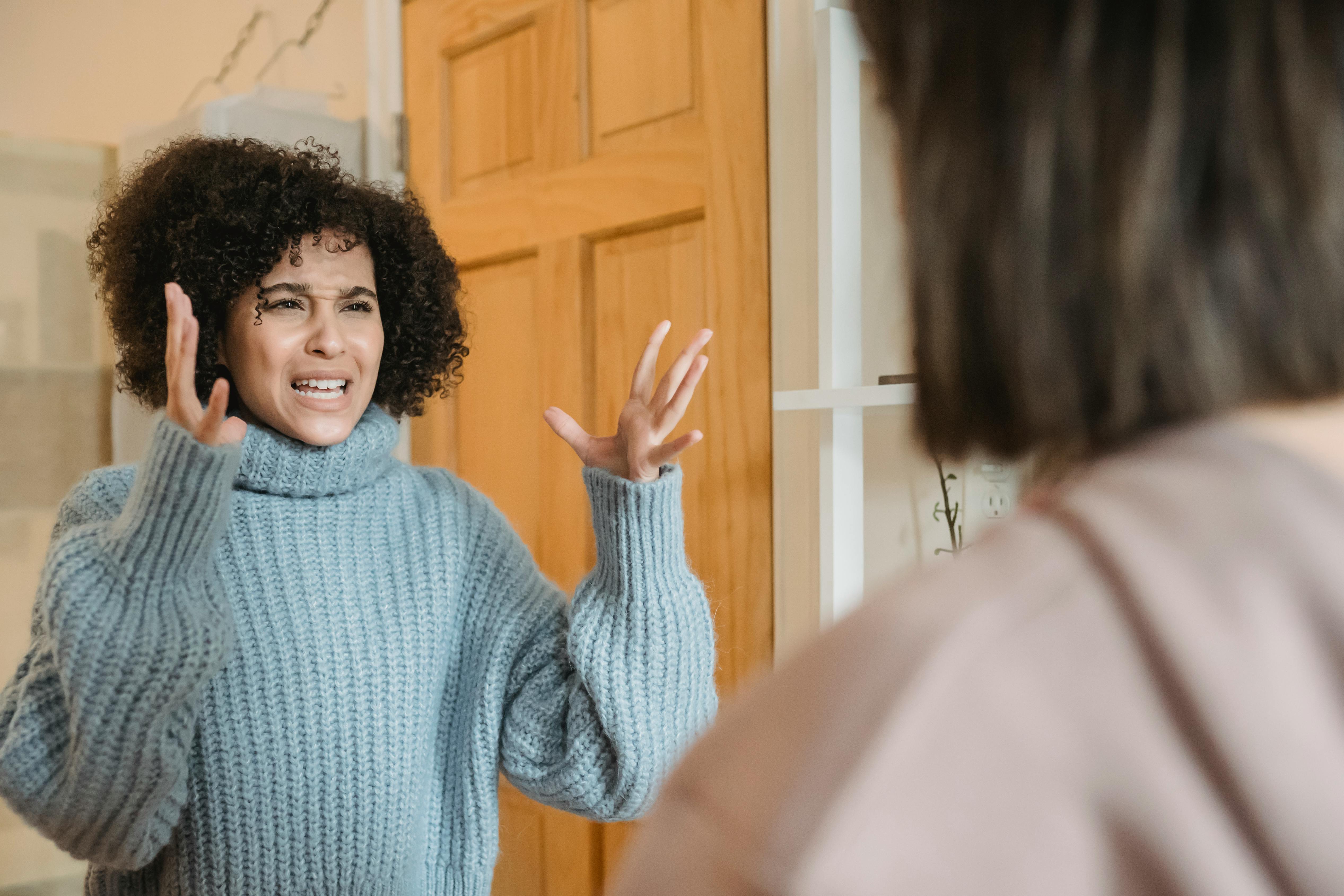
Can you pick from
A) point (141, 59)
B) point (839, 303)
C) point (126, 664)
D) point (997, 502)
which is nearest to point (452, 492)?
point (126, 664)

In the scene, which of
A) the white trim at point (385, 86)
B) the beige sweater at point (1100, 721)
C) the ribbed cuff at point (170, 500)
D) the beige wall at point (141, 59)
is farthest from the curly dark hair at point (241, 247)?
the beige sweater at point (1100, 721)

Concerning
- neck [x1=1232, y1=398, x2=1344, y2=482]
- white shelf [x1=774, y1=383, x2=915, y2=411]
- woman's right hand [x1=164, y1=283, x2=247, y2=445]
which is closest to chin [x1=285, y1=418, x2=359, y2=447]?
woman's right hand [x1=164, y1=283, x2=247, y2=445]

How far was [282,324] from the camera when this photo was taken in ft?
3.50

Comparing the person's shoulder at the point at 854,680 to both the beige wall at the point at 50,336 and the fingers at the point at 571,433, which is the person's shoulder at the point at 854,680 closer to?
the fingers at the point at 571,433

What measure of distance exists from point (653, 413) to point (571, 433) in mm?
100

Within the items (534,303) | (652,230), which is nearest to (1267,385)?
(652,230)

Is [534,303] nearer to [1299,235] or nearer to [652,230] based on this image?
[652,230]

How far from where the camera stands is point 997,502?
134 centimetres

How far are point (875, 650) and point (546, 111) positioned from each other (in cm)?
151

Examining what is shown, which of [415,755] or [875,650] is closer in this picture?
[875,650]

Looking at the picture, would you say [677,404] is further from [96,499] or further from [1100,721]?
[1100,721]

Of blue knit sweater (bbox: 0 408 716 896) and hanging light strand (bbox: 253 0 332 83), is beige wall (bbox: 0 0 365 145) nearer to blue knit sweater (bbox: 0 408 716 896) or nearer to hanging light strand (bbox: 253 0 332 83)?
hanging light strand (bbox: 253 0 332 83)

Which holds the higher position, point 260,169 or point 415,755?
point 260,169

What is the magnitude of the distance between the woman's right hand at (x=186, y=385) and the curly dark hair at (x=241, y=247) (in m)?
0.17
